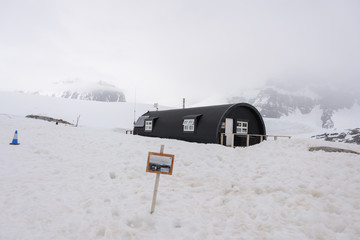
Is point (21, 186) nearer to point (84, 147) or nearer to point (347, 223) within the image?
point (84, 147)

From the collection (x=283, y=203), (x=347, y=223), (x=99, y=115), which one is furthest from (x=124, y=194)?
(x=99, y=115)

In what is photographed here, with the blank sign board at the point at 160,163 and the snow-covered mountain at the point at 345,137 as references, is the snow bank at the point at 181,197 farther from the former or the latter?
the snow-covered mountain at the point at 345,137

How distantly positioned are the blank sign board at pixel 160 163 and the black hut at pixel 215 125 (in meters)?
10.1

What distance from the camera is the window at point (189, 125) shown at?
1770 centimetres

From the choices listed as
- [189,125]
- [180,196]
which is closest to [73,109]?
[189,125]

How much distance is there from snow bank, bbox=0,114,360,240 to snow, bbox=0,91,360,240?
0.09ft

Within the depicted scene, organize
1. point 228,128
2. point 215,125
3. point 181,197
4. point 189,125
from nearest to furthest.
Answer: point 181,197, point 215,125, point 228,128, point 189,125

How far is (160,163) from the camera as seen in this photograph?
5.52 meters

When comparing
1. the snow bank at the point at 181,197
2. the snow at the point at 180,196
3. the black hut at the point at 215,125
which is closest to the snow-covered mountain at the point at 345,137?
the black hut at the point at 215,125

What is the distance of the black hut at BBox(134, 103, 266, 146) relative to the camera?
16.3m

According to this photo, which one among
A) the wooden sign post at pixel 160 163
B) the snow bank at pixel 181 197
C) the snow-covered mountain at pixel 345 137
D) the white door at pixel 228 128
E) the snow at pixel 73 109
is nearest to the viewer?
the snow bank at pixel 181 197

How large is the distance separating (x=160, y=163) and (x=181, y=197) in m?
1.94

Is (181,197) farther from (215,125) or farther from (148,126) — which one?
(148,126)

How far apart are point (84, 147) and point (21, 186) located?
225 inches
